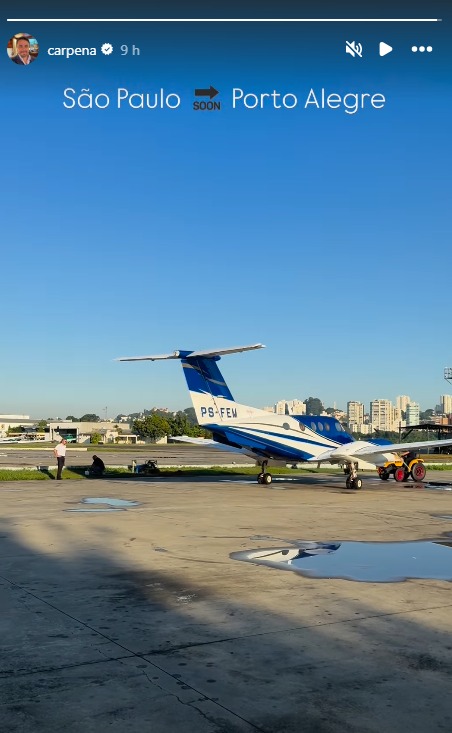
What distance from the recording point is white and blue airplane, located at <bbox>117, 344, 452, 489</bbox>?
1102 inches

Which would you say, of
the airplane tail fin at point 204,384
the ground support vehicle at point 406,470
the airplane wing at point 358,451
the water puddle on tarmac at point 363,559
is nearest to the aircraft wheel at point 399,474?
the ground support vehicle at point 406,470

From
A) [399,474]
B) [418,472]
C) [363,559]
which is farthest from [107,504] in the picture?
[418,472]

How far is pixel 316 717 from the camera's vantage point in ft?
17.7

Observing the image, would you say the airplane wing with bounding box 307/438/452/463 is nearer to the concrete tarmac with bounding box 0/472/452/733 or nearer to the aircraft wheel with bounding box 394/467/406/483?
the aircraft wheel with bounding box 394/467/406/483

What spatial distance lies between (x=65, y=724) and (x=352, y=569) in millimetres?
6930

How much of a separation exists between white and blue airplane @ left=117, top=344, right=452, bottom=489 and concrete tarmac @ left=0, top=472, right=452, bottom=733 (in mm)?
12644

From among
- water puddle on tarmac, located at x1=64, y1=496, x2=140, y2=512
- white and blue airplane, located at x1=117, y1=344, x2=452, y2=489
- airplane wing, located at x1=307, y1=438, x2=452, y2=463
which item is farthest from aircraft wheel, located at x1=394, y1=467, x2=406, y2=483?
water puddle on tarmac, located at x1=64, y1=496, x2=140, y2=512

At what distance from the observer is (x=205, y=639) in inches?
290

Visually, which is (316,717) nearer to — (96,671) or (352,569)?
(96,671)

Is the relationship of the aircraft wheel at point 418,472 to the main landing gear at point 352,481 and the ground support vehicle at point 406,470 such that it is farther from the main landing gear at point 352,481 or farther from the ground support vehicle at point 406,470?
the main landing gear at point 352,481

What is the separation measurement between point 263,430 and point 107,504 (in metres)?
9.08

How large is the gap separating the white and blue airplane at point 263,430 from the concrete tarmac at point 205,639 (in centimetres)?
1264

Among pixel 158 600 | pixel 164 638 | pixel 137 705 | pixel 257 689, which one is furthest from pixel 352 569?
pixel 137 705

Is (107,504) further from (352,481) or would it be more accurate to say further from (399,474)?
(399,474)
